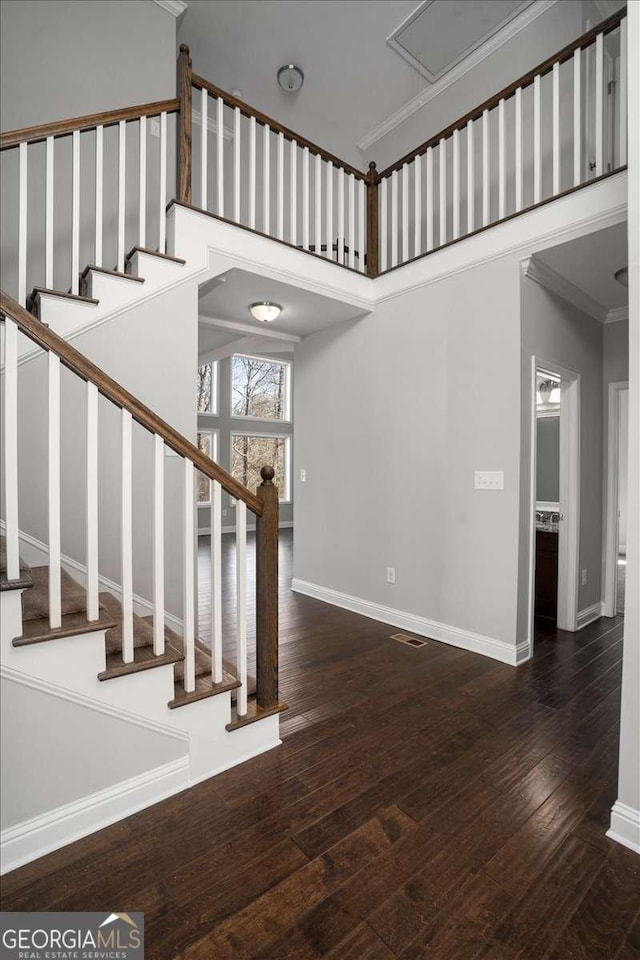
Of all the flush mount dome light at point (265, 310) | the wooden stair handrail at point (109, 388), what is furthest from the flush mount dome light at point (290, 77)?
the wooden stair handrail at point (109, 388)

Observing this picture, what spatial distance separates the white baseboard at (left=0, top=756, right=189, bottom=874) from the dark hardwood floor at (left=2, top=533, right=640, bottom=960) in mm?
40

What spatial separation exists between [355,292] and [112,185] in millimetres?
1979

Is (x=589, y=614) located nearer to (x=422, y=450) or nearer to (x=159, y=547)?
(x=422, y=450)

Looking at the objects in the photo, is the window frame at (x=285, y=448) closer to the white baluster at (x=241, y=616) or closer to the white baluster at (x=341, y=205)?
the white baluster at (x=341, y=205)

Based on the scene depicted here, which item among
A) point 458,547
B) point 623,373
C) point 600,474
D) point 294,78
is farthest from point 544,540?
point 294,78

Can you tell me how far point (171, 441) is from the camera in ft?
6.16

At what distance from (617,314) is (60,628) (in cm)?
467

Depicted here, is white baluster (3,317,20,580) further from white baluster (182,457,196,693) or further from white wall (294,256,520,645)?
white wall (294,256,520,645)

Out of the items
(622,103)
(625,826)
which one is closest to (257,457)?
(622,103)

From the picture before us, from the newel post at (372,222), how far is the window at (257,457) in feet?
18.4

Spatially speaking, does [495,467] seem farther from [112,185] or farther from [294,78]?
[294,78]

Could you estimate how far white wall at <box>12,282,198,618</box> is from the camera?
2.59m

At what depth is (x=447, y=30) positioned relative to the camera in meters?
4.00

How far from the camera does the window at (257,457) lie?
9597mm
